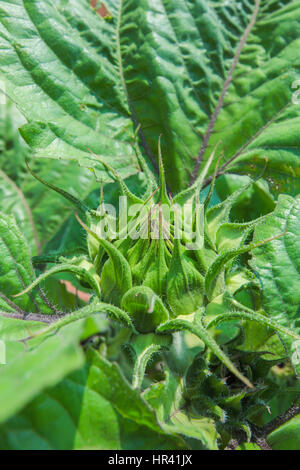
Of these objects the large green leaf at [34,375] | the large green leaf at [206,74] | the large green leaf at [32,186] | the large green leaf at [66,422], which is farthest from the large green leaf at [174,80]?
the large green leaf at [34,375]

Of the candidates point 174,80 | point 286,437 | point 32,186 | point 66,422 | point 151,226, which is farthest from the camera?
point 32,186

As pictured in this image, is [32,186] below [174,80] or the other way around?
below

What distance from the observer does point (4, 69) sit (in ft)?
4.29

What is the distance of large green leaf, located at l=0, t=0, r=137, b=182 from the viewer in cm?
133

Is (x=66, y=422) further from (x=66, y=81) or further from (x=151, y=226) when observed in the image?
(x=66, y=81)

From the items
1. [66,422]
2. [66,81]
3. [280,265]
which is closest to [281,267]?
[280,265]

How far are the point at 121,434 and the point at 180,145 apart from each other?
1.02m

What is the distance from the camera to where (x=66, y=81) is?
141 cm

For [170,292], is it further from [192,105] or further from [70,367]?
[192,105]

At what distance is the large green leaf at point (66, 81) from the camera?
133 cm

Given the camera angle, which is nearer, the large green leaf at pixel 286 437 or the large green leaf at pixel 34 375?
the large green leaf at pixel 34 375

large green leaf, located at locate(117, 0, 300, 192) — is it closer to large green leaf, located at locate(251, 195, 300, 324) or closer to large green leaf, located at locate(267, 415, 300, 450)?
large green leaf, located at locate(251, 195, 300, 324)

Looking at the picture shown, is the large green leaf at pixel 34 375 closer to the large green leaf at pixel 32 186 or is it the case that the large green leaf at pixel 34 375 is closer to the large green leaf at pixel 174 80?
the large green leaf at pixel 174 80

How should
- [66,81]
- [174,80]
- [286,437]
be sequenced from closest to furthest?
[286,437]
[66,81]
[174,80]
